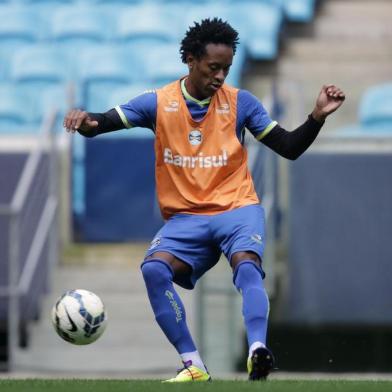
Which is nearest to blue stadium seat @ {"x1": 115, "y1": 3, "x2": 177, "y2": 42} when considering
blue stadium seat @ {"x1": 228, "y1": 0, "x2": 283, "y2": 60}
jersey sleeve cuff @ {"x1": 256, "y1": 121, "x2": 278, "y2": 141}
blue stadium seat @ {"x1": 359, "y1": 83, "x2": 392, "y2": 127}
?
blue stadium seat @ {"x1": 228, "y1": 0, "x2": 283, "y2": 60}

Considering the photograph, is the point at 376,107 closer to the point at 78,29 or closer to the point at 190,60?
the point at 78,29

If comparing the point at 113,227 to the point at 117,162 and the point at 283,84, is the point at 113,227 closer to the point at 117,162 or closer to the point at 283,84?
the point at 117,162

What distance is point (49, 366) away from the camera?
498 inches

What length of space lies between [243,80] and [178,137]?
758 cm

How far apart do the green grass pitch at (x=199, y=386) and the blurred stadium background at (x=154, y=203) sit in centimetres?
477

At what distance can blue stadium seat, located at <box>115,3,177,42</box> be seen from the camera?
15.6 m

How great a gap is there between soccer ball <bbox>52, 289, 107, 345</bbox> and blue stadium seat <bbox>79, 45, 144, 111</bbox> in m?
6.59

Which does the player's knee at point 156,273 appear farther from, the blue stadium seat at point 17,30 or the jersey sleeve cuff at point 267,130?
the blue stadium seat at point 17,30

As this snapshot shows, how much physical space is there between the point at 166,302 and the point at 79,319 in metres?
0.56

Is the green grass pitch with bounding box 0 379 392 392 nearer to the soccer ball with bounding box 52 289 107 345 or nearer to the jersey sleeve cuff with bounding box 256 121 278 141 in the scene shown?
the soccer ball with bounding box 52 289 107 345

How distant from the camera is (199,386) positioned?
686 cm

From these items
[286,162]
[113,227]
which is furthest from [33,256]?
[286,162]

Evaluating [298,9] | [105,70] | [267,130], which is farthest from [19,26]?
[267,130]

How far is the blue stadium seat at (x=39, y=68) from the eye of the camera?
15.1 meters
